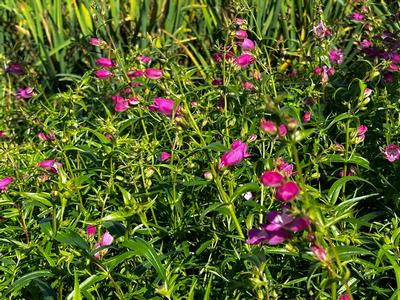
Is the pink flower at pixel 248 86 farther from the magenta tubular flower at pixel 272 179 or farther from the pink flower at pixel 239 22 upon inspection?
the magenta tubular flower at pixel 272 179

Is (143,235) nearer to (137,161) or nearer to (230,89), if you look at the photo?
(137,161)

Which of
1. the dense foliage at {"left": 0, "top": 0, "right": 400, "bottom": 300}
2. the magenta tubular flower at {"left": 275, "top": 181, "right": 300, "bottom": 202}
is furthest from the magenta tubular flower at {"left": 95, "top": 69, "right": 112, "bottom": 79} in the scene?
the magenta tubular flower at {"left": 275, "top": 181, "right": 300, "bottom": 202}

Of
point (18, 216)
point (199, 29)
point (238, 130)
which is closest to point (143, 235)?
point (18, 216)

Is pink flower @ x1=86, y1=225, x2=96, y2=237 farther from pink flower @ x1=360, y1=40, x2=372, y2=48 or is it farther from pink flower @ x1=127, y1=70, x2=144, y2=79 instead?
pink flower @ x1=360, y1=40, x2=372, y2=48

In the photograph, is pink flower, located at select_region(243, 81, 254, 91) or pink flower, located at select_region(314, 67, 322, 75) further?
pink flower, located at select_region(314, 67, 322, 75)

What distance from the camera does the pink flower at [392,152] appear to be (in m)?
2.58

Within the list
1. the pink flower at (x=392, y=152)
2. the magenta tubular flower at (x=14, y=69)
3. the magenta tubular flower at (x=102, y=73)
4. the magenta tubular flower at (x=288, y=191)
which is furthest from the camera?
the magenta tubular flower at (x=14, y=69)

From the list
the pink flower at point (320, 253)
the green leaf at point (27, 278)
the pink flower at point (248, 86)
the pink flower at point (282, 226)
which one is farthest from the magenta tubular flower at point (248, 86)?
the pink flower at point (320, 253)

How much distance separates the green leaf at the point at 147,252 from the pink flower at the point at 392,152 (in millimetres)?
911

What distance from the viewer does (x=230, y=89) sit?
2.69 metres

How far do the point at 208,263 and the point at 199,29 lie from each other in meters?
2.75

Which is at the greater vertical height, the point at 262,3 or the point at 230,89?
the point at 230,89

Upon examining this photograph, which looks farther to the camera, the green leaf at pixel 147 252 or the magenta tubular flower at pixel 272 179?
the green leaf at pixel 147 252

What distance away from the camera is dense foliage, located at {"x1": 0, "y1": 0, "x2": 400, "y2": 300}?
204 centimetres
